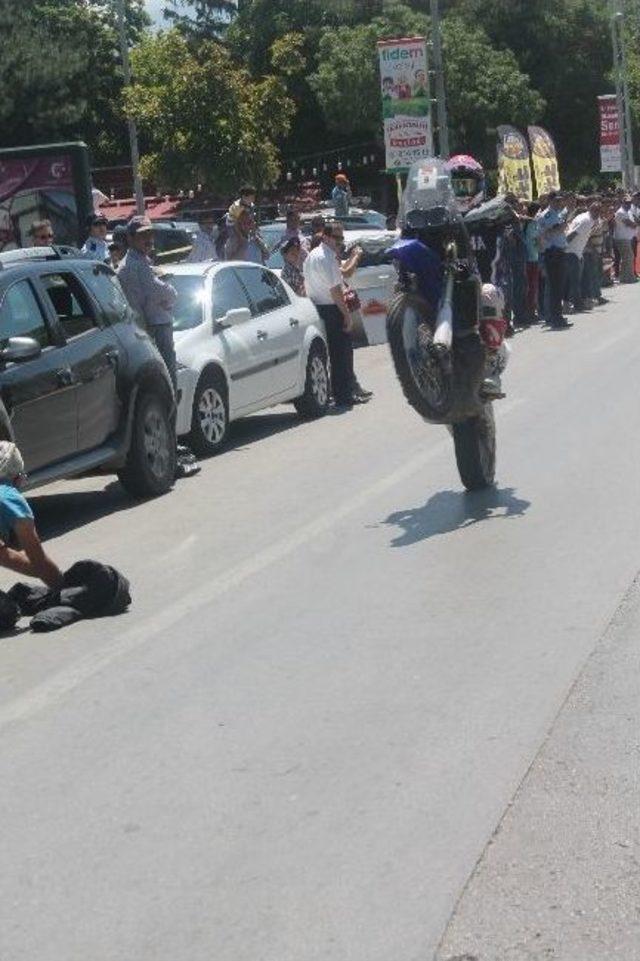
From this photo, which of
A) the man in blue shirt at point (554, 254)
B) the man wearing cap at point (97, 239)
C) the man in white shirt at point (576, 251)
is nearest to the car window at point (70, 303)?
the man wearing cap at point (97, 239)

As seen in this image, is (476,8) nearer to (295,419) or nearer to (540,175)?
(540,175)

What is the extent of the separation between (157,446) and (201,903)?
7.87m

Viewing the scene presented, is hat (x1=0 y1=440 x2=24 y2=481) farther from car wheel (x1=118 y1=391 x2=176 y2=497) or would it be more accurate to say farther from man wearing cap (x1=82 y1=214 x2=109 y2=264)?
man wearing cap (x1=82 y1=214 x2=109 y2=264)

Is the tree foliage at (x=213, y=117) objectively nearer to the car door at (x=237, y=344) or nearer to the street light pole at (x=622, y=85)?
the car door at (x=237, y=344)

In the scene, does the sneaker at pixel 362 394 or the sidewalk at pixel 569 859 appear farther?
the sneaker at pixel 362 394

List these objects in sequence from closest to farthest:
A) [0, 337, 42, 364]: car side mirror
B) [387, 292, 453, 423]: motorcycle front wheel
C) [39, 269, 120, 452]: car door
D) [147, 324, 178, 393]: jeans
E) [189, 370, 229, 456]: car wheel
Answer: [0, 337, 42, 364]: car side mirror → [387, 292, 453, 423]: motorcycle front wheel → [39, 269, 120, 452]: car door → [147, 324, 178, 393]: jeans → [189, 370, 229, 456]: car wheel

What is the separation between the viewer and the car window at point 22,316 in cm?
1124

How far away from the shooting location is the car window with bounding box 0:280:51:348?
11.2 meters

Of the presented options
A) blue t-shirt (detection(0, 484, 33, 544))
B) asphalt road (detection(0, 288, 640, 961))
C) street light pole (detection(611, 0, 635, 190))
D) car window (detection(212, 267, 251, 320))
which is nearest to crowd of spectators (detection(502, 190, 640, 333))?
car window (detection(212, 267, 251, 320))

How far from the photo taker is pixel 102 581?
28.3 feet

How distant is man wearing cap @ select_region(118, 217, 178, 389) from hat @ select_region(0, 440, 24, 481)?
5070mm

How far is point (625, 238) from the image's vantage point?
3234 cm

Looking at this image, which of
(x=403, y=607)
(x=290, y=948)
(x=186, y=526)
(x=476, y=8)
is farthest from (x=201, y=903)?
(x=476, y=8)

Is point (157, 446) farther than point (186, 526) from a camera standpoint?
Yes
